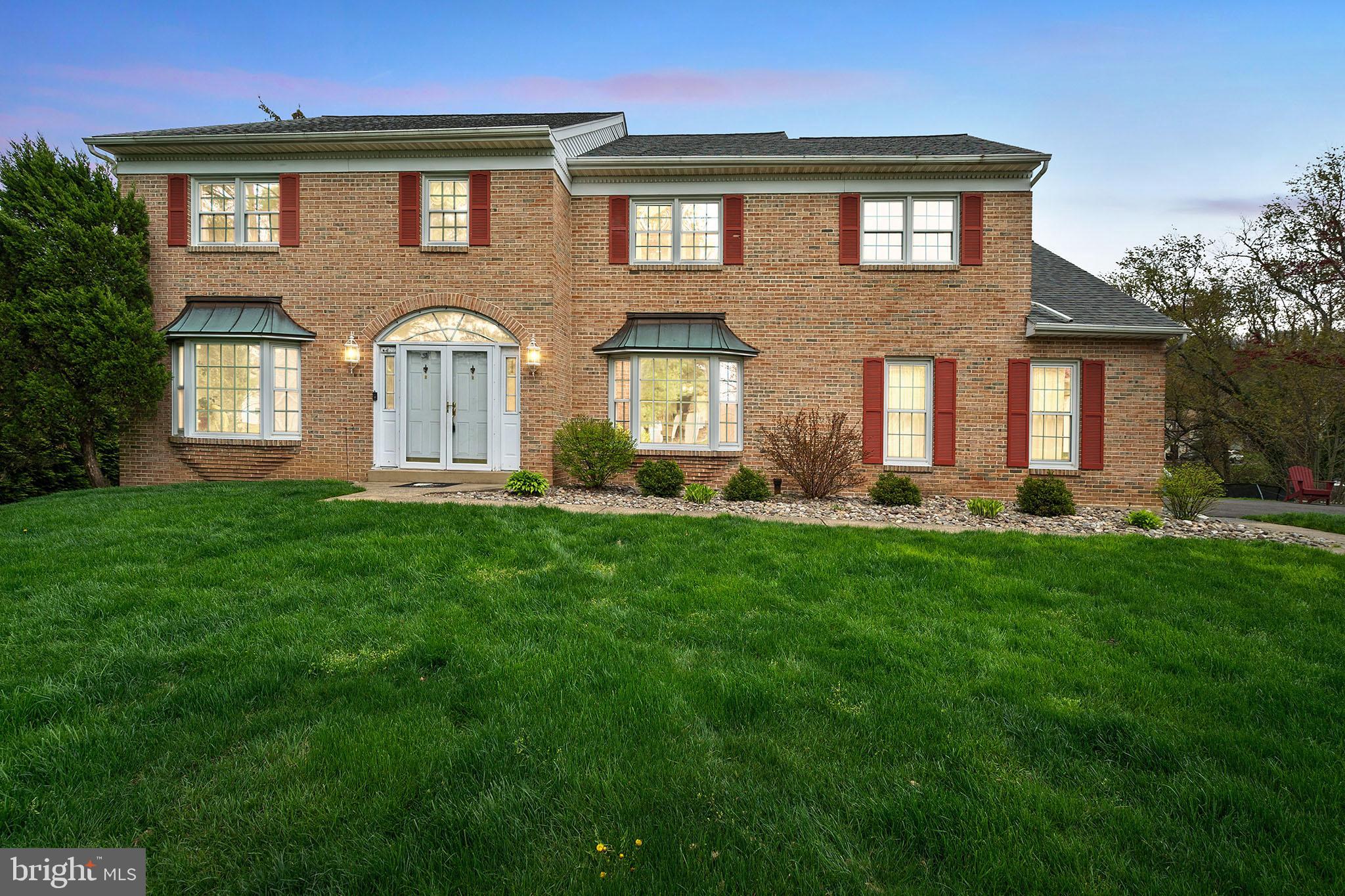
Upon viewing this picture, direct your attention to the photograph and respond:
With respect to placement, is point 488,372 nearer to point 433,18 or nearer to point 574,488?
point 574,488

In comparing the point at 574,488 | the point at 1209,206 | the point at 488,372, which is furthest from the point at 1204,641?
the point at 1209,206

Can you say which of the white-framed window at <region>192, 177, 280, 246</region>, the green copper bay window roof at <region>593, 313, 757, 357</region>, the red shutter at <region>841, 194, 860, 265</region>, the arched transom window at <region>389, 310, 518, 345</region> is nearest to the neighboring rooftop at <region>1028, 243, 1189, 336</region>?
the red shutter at <region>841, 194, 860, 265</region>

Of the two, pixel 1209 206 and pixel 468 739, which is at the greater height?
pixel 1209 206

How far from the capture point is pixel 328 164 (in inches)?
429

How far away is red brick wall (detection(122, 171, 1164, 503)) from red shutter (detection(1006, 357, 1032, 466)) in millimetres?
197

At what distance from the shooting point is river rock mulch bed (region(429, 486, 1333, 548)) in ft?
25.7

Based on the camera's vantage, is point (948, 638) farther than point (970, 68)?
No

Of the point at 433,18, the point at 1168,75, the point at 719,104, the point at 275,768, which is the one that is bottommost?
the point at 275,768

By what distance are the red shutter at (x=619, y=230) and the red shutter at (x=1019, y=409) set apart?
312 inches

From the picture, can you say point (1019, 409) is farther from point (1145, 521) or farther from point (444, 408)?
point (444, 408)

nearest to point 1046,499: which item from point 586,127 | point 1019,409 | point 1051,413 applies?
point 1019,409

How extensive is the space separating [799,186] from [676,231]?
2560 millimetres

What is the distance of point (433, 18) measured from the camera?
17156 millimetres

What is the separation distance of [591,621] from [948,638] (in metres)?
2.41
